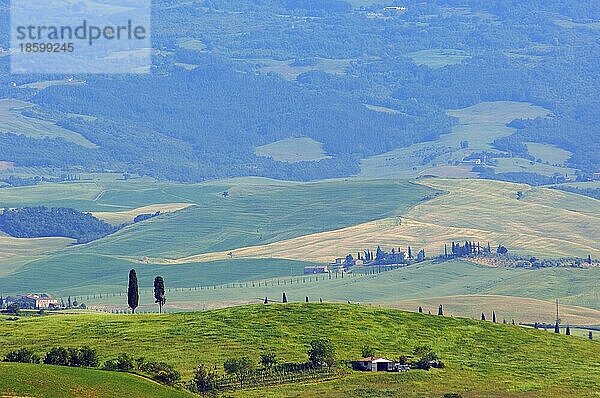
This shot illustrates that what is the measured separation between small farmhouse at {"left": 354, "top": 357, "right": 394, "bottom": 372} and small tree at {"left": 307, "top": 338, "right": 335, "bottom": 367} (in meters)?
2.28

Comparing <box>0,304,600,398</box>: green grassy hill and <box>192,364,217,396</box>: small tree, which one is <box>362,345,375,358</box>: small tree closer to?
<box>0,304,600,398</box>: green grassy hill

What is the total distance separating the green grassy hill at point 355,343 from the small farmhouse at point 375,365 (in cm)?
185

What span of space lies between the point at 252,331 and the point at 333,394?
84.9 ft

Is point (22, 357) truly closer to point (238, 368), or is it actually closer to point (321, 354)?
point (238, 368)

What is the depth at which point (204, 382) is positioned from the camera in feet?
373

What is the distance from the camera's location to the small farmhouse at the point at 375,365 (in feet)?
407

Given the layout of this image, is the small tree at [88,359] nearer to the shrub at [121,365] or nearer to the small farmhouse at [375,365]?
the shrub at [121,365]

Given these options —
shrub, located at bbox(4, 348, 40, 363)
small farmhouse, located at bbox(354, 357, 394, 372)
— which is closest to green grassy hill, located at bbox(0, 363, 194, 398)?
shrub, located at bbox(4, 348, 40, 363)

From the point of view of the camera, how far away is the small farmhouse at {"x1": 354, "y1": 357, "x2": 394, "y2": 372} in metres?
124

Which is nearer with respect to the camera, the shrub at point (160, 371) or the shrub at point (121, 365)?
the shrub at point (160, 371)

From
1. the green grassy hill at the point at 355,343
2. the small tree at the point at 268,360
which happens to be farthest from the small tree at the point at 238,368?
the green grassy hill at the point at 355,343

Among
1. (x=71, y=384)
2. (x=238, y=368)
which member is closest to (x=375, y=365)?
(x=238, y=368)

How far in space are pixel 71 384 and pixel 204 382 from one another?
20.0 metres

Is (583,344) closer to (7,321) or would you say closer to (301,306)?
(301,306)
